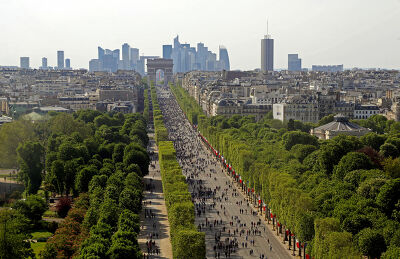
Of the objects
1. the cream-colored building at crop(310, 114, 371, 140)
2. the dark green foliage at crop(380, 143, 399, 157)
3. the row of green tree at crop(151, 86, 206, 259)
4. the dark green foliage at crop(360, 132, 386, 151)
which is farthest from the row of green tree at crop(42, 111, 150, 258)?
the cream-colored building at crop(310, 114, 371, 140)

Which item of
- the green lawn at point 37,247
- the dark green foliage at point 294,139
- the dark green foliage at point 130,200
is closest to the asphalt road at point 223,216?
the dark green foliage at point 130,200

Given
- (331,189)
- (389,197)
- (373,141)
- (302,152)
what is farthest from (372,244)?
(373,141)

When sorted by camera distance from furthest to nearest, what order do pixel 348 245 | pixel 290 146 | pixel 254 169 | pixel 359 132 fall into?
1. pixel 359 132
2. pixel 290 146
3. pixel 254 169
4. pixel 348 245

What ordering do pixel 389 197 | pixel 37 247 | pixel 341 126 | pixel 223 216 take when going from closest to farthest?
pixel 389 197 < pixel 37 247 < pixel 223 216 < pixel 341 126

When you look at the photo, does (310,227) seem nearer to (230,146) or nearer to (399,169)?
(399,169)

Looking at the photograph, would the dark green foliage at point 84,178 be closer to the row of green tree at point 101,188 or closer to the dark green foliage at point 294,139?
the row of green tree at point 101,188

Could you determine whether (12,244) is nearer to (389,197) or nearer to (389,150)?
(389,197)

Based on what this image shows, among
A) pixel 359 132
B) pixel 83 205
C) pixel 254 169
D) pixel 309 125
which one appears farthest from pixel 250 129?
pixel 83 205
